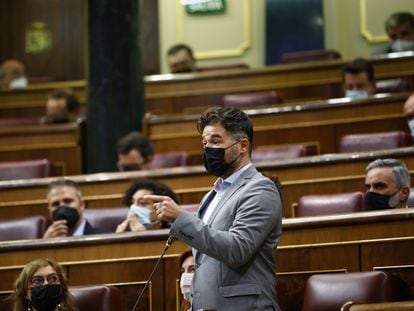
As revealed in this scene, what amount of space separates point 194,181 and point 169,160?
627 millimetres

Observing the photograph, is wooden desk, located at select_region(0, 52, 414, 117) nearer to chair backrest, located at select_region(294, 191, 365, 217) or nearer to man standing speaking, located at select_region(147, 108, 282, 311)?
chair backrest, located at select_region(294, 191, 365, 217)

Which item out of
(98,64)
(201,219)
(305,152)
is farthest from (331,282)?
(98,64)

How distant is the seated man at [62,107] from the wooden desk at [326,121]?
846 mm

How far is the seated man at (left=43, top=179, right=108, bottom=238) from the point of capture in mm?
4174

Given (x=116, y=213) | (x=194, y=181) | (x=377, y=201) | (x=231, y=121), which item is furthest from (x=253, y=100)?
(x=231, y=121)

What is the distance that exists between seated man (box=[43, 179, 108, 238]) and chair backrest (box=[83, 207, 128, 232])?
0.17 ft

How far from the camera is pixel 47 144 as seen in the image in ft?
19.9

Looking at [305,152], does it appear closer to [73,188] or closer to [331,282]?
[73,188]

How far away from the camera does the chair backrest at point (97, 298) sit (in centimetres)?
336

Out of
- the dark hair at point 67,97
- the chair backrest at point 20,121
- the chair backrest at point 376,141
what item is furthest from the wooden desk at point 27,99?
the chair backrest at point 376,141

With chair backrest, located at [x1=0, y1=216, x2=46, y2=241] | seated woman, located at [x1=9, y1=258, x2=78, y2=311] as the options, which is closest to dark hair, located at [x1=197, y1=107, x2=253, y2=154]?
seated woman, located at [x1=9, y1=258, x2=78, y2=311]

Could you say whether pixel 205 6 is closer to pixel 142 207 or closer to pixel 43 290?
pixel 142 207

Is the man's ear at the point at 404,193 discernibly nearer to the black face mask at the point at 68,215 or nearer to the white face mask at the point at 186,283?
the white face mask at the point at 186,283

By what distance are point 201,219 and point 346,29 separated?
5791 mm
